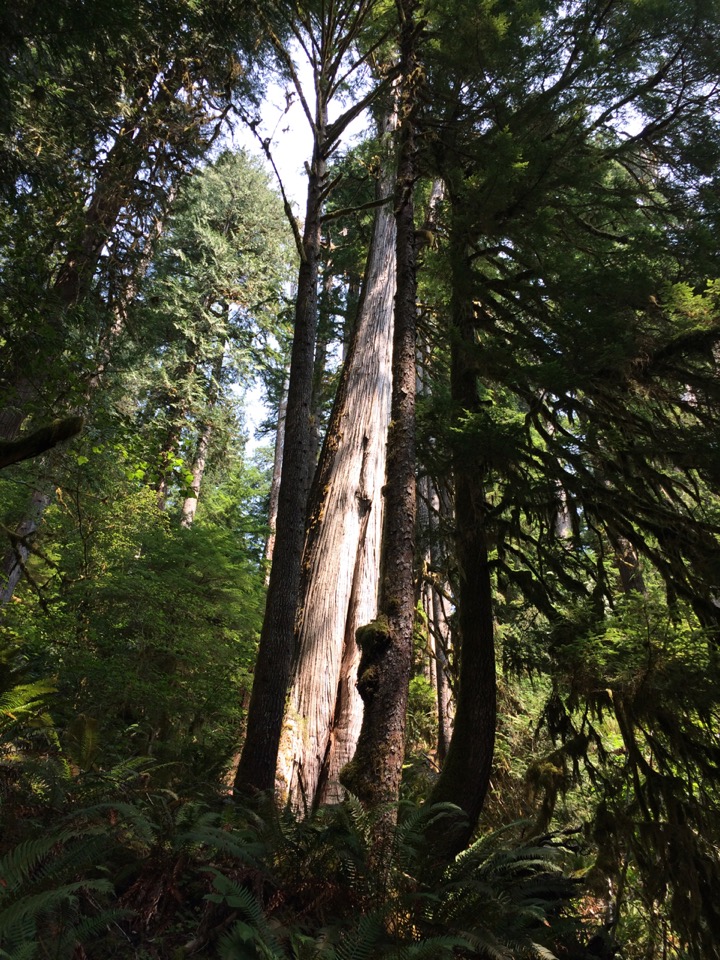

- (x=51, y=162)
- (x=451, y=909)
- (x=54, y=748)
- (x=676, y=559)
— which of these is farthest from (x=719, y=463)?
(x=51, y=162)

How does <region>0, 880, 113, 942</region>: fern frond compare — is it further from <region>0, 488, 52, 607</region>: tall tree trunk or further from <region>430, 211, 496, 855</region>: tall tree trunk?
<region>0, 488, 52, 607</region>: tall tree trunk

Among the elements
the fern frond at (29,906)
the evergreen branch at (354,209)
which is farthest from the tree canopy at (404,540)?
the evergreen branch at (354,209)

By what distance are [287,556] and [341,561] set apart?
1102 mm

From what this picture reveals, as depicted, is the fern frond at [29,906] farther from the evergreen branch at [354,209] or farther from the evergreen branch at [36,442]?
the evergreen branch at [354,209]

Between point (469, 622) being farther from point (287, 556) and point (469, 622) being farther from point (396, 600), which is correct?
point (287, 556)

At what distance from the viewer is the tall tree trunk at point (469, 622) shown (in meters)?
4.13

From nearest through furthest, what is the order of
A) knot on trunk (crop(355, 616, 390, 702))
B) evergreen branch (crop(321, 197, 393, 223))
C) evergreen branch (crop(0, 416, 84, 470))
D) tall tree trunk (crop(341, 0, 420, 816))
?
evergreen branch (crop(0, 416, 84, 470)), tall tree trunk (crop(341, 0, 420, 816)), knot on trunk (crop(355, 616, 390, 702)), evergreen branch (crop(321, 197, 393, 223))

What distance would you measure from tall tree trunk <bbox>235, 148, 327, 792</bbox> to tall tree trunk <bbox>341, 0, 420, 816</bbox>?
4.38ft

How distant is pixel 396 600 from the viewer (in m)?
3.62

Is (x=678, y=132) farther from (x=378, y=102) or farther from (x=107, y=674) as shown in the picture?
(x=107, y=674)

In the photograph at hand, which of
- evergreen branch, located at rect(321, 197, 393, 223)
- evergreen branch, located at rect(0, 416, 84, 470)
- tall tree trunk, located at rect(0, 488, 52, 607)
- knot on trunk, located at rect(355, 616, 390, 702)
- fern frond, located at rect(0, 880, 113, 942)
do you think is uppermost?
evergreen branch, located at rect(321, 197, 393, 223)

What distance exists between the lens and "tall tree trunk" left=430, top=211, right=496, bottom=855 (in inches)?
163

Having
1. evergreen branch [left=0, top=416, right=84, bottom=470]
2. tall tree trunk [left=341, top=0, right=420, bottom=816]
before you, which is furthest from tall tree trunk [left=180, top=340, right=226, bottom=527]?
evergreen branch [left=0, top=416, right=84, bottom=470]

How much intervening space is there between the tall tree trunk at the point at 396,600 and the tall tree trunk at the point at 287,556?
52.6 inches
